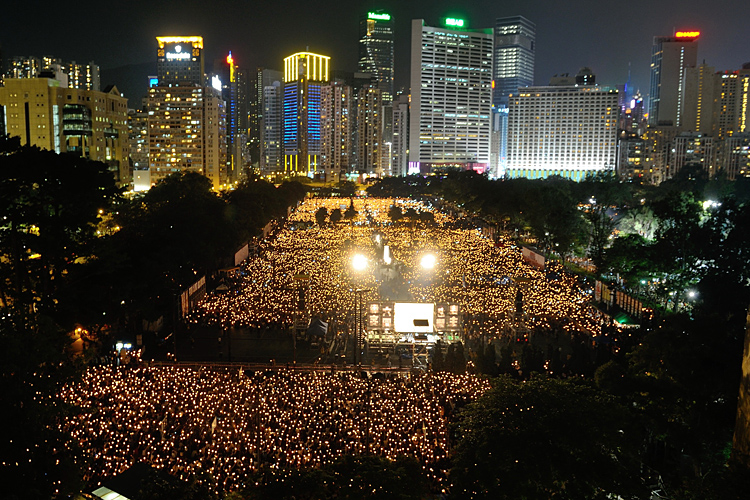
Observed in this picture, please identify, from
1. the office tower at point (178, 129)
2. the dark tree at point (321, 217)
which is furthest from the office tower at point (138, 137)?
the dark tree at point (321, 217)

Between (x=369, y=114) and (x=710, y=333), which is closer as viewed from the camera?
(x=710, y=333)

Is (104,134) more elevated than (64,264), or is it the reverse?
(104,134)

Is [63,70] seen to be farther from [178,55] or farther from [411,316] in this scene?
[411,316]

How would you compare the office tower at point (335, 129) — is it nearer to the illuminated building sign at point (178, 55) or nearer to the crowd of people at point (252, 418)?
the illuminated building sign at point (178, 55)

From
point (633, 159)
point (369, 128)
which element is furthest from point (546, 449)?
point (369, 128)

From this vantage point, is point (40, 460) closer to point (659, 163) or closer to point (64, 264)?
point (64, 264)

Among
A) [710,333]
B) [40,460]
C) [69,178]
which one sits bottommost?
[40,460]

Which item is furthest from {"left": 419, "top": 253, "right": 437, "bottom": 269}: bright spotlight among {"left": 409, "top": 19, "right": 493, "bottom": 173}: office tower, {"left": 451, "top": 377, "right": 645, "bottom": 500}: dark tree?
{"left": 409, "top": 19, "right": 493, "bottom": 173}: office tower

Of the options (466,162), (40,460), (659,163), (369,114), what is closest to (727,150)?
(659,163)
